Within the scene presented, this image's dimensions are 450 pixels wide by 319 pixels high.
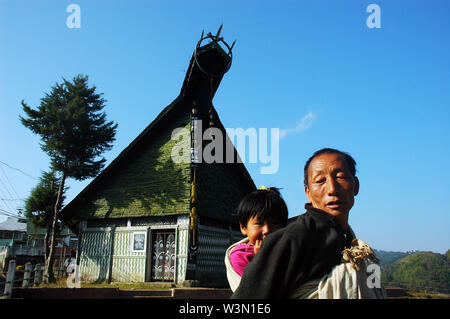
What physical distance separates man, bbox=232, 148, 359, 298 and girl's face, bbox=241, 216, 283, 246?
0.62 m

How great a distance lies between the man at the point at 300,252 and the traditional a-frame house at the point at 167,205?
10151 millimetres

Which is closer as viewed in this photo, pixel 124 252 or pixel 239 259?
pixel 239 259

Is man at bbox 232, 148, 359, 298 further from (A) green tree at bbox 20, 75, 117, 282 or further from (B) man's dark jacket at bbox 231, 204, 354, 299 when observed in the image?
(A) green tree at bbox 20, 75, 117, 282

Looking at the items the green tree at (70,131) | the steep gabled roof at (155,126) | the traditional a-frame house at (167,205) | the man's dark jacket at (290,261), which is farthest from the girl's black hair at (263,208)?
the green tree at (70,131)

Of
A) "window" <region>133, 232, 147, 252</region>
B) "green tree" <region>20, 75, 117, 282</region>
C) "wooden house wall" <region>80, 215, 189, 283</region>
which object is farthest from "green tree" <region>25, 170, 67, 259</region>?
"window" <region>133, 232, 147, 252</region>

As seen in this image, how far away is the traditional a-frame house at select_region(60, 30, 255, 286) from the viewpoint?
38.7ft

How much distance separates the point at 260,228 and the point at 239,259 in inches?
12.5

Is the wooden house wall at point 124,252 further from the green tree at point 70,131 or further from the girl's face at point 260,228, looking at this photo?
the girl's face at point 260,228

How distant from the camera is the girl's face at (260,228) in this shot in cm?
218

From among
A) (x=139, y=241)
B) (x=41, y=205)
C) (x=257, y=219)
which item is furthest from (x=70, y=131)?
(x=257, y=219)

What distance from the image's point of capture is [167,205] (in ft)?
40.2

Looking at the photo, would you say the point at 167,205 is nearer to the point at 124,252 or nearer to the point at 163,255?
the point at 163,255
